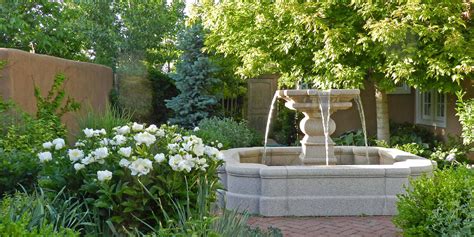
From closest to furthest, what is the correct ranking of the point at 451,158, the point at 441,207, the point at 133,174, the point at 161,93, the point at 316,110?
the point at 133,174
the point at 441,207
the point at 316,110
the point at 451,158
the point at 161,93

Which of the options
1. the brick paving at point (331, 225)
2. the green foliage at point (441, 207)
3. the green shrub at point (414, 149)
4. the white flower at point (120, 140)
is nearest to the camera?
the white flower at point (120, 140)

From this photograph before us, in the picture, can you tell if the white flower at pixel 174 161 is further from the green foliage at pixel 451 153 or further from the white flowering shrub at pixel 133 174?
the green foliage at pixel 451 153

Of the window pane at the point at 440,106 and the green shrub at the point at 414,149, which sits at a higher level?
the window pane at the point at 440,106

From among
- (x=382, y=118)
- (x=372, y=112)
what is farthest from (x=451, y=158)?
(x=372, y=112)

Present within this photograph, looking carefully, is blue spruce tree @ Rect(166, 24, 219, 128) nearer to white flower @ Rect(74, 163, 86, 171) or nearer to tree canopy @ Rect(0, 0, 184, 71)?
Answer: tree canopy @ Rect(0, 0, 184, 71)

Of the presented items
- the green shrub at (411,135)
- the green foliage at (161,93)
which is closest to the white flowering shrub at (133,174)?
the green shrub at (411,135)

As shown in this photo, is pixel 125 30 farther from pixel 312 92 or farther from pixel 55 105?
pixel 312 92

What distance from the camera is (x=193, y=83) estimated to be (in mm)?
14266

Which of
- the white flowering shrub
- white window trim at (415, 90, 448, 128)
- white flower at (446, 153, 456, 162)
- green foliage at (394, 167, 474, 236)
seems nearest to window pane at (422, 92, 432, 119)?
white window trim at (415, 90, 448, 128)

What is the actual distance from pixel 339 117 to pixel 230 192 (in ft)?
27.7

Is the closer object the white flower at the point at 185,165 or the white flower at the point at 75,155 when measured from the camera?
the white flower at the point at 185,165

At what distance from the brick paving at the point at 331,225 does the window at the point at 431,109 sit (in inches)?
276

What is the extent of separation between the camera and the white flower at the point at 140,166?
3.42 meters

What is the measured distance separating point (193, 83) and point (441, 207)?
10.6 m
